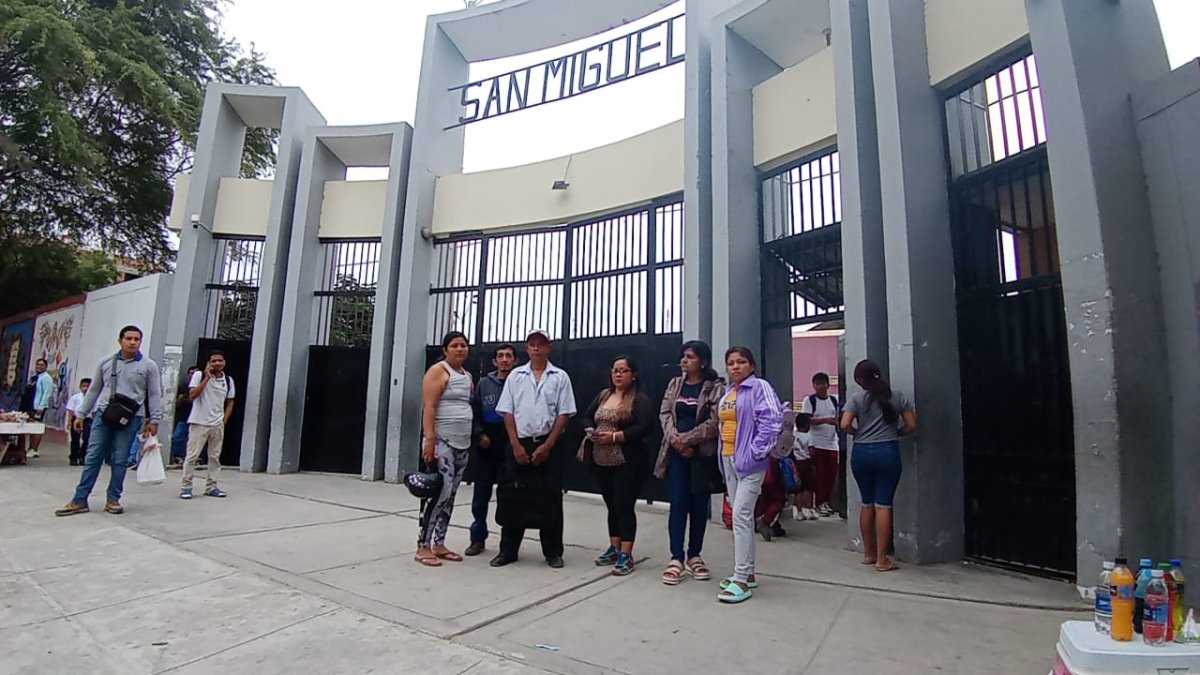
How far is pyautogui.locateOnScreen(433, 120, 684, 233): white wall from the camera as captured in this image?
8.62m

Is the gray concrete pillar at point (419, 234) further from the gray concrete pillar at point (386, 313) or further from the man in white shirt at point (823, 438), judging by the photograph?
the man in white shirt at point (823, 438)

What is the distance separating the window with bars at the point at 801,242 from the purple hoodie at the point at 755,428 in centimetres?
290

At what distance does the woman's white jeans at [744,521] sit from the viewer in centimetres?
407

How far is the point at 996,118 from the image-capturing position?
5371 millimetres

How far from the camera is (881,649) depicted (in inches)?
126

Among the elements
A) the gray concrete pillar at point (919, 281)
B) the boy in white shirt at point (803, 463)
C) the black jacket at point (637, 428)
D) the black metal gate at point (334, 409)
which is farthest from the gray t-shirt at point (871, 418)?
the black metal gate at point (334, 409)

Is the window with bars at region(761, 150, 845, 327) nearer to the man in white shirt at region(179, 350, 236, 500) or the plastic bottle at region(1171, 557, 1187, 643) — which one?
the plastic bottle at region(1171, 557, 1187, 643)

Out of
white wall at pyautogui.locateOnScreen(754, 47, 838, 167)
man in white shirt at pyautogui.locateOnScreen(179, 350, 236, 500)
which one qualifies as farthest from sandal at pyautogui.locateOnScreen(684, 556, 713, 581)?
man in white shirt at pyautogui.locateOnScreen(179, 350, 236, 500)

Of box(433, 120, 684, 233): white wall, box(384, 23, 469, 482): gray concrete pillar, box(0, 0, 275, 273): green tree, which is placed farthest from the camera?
box(0, 0, 275, 273): green tree

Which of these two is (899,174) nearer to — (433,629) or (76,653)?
(433,629)

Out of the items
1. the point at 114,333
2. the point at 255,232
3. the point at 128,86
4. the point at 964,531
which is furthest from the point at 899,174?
the point at 128,86

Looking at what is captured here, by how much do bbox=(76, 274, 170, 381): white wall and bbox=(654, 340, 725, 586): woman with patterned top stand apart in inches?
397

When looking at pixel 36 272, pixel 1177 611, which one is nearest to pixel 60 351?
pixel 36 272

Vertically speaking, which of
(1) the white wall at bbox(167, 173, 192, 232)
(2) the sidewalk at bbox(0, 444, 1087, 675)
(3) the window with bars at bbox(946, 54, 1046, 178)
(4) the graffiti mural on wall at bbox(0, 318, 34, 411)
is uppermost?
(1) the white wall at bbox(167, 173, 192, 232)
